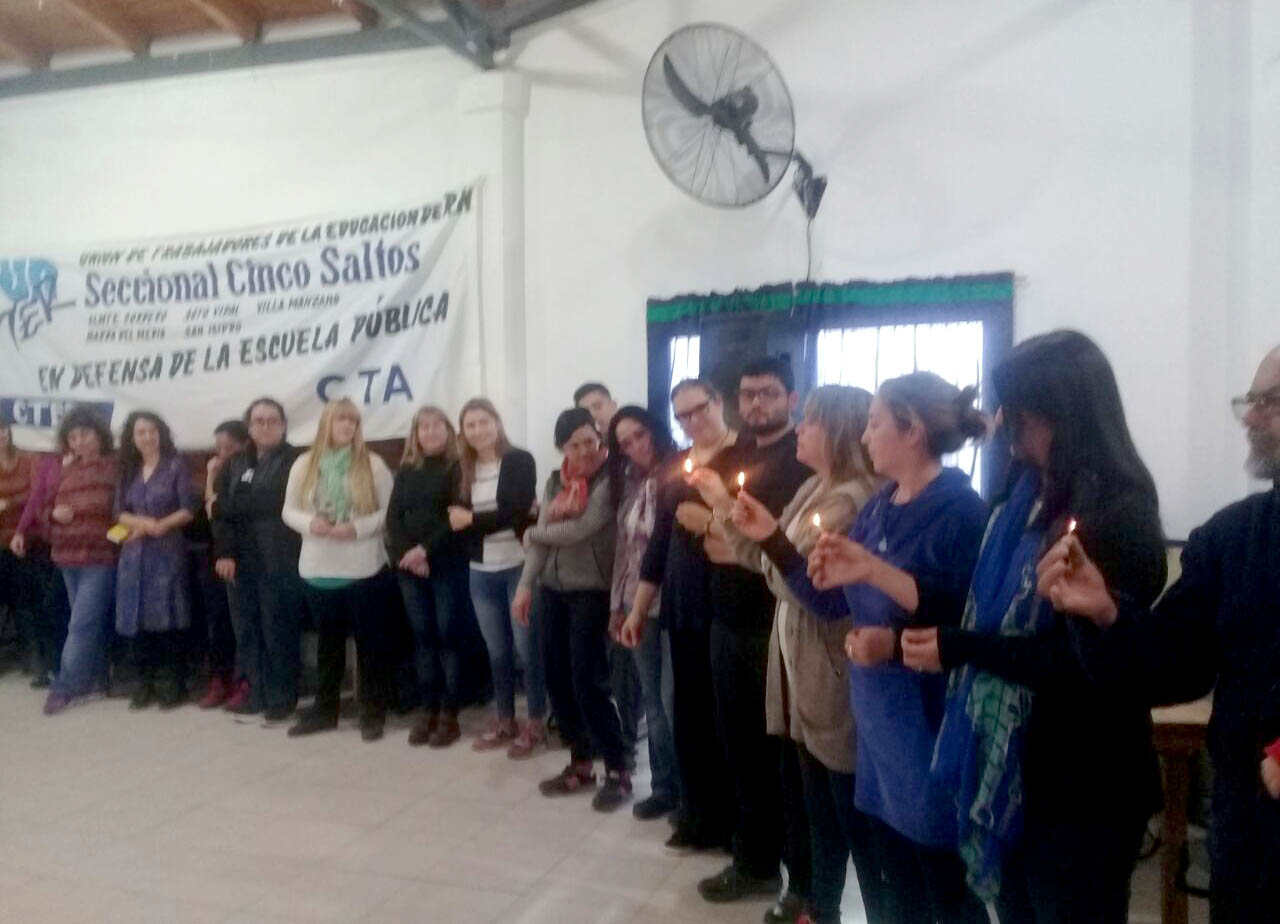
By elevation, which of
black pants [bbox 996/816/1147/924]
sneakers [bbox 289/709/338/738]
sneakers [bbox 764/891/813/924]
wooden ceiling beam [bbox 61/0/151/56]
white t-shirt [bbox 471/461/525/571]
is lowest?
sneakers [bbox 289/709/338/738]

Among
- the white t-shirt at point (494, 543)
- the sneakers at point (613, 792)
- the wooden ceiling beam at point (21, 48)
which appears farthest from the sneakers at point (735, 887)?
the wooden ceiling beam at point (21, 48)

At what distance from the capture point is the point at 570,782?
11.7 ft

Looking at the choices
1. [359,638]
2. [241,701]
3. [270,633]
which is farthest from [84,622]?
[359,638]

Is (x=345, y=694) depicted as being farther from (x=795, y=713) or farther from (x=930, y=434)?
(x=930, y=434)

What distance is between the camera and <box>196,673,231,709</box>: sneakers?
4.74 meters

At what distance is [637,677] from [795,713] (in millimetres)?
1674

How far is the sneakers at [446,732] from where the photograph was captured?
13.5 feet

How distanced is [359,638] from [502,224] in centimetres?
223

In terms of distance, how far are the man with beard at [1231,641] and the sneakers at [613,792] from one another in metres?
2.37

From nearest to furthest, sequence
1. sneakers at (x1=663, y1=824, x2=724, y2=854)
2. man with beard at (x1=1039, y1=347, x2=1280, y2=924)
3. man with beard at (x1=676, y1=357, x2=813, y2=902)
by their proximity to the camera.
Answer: man with beard at (x1=1039, y1=347, x2=1280, y2=924)
man with beard at (x1=676, y1=357, x2=813, y2=902)
sneakers at (x1=663, y1=824, x2=724, y2=854)

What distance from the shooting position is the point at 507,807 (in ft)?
11.3

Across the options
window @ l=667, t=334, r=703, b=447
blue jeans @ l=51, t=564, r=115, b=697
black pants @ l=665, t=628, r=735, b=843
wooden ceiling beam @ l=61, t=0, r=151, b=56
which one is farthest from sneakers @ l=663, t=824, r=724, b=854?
wooden ceiling beam @ l=61, t=0, r=151, b=56

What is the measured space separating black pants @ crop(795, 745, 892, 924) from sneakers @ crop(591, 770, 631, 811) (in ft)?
3.71

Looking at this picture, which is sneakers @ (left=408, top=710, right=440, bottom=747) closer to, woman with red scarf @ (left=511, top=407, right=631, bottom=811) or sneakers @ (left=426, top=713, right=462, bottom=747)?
sneakers @ (left=426, top=713, right=462, bottom=747)
